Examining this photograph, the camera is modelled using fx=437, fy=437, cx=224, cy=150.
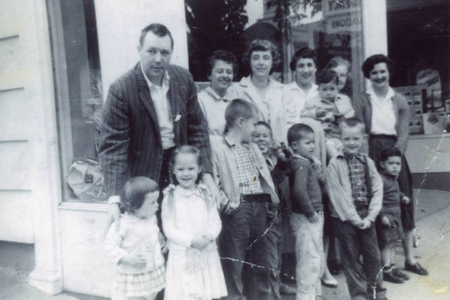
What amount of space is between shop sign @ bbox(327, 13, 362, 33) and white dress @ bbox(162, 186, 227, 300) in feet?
9.77

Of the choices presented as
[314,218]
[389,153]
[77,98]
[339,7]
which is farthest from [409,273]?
[77,98]

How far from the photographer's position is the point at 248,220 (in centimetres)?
311

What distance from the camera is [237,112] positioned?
3141mm

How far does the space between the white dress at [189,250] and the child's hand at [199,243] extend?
3 centimetres

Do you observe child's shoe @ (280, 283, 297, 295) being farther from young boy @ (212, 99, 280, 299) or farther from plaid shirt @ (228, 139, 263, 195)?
plaid shirt @ (228, 139, 263, 195)

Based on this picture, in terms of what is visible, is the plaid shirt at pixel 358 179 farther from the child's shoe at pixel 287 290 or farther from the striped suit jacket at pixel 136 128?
the striped suit jacket at pixel 136 128

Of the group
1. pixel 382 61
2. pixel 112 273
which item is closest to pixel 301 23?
Result: pixel 382 61

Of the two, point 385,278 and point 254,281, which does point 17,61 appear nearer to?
point 254,281

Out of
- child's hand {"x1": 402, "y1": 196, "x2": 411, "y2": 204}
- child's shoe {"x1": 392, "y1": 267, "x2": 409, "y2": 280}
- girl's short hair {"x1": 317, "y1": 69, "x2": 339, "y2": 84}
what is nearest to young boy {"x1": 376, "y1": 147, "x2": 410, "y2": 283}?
child's hand {"x1": 402, "y1": 196, "x2": 411, "y2": 204}

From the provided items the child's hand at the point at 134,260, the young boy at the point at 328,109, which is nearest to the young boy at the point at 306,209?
the young boy at the point at 328,109

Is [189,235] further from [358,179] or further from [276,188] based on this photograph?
[358,179]

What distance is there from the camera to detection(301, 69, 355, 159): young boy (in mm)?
3699

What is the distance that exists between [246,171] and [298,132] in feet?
1.70

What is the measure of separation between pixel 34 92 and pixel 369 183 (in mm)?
2864
